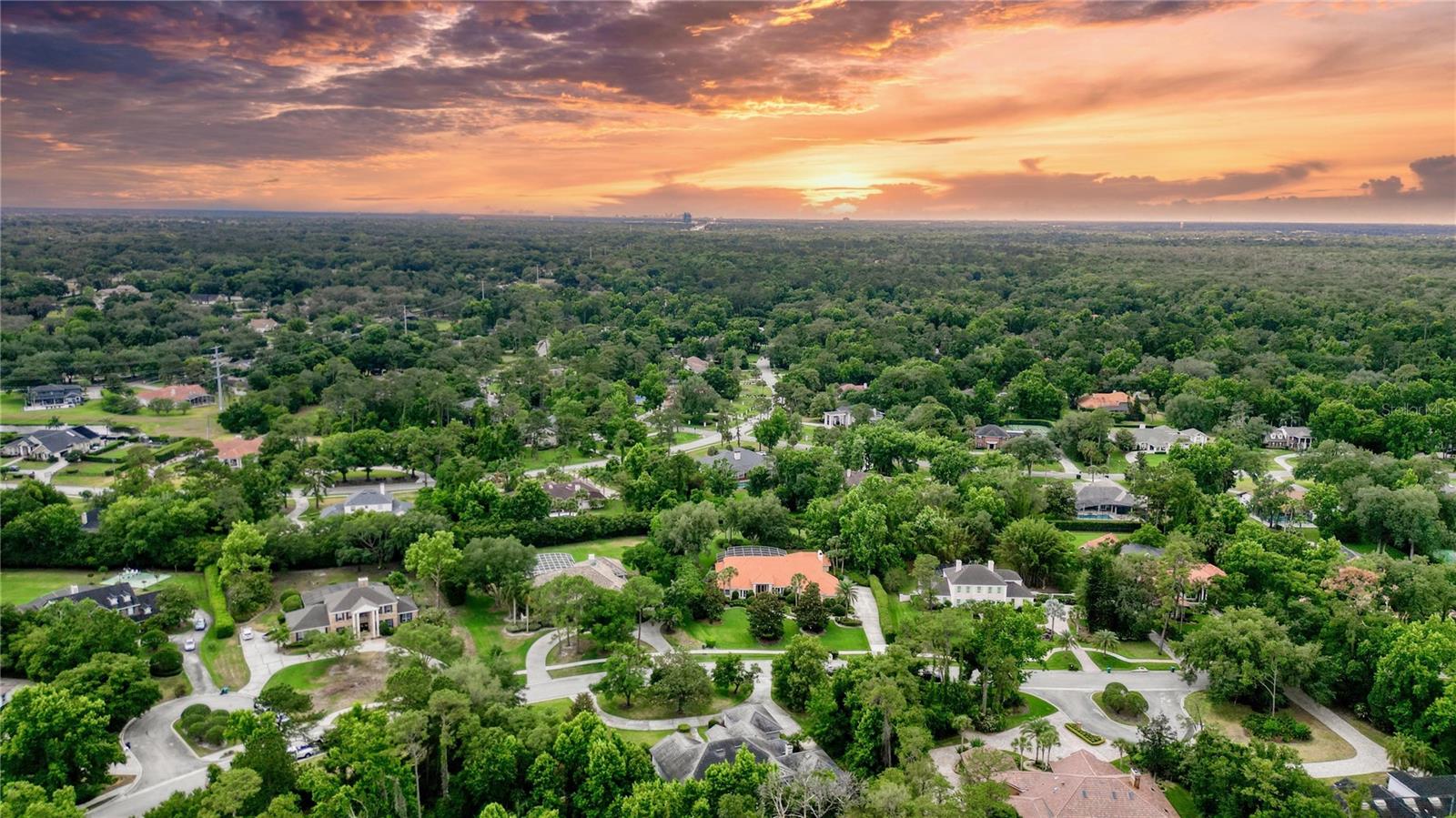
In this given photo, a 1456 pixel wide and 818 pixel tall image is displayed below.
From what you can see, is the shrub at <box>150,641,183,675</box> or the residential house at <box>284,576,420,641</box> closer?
the shrub at <box>150,641,183,675</box>

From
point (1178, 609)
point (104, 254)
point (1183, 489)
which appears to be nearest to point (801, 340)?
point (1183, 489)

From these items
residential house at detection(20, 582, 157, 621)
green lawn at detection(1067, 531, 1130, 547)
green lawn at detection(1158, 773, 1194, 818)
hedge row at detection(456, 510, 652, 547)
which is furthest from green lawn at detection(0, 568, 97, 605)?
green lawn at detection(1067, 531, 1130, 547)

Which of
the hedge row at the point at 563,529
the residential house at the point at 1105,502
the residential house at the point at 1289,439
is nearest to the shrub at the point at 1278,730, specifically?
the residential house at the point at 1105,502

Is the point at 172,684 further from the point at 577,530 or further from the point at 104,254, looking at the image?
the point at 104,254

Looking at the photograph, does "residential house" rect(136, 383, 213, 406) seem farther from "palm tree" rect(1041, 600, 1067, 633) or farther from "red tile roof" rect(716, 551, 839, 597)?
"palm tree" rect(1041, 600, 1067, 633)

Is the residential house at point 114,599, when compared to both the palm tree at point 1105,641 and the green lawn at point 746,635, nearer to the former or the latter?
the green lawn at point 746,635

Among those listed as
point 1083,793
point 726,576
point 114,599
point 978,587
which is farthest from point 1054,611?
point 114,599
